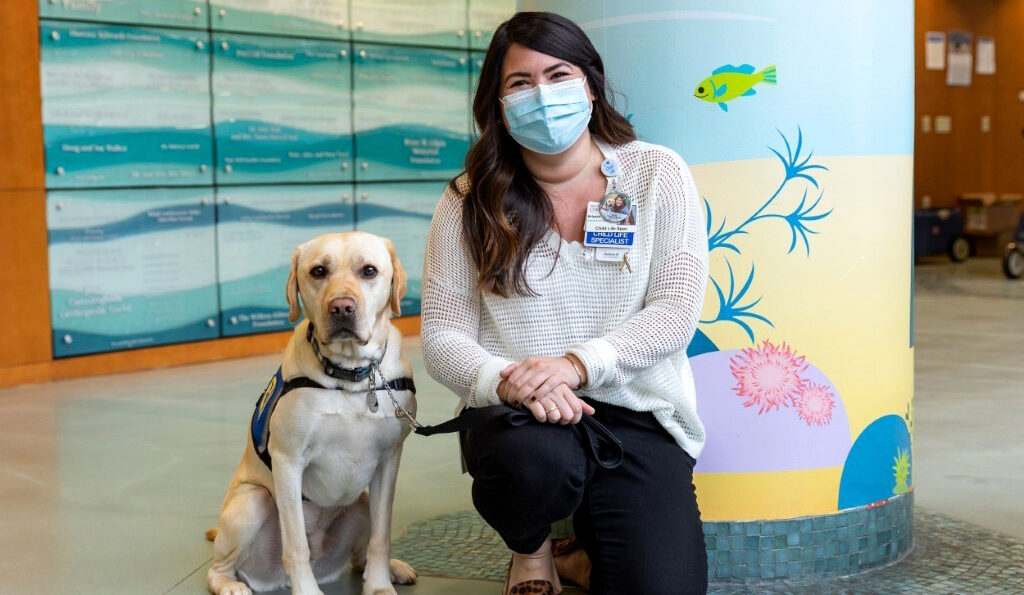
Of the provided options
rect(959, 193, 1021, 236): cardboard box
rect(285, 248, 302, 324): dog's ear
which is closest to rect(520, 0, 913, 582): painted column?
rect(285, 248, 302, 324): dog's ear

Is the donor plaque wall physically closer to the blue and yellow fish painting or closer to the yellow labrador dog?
the yellow labrador dog

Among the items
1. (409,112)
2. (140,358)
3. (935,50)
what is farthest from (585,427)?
(935,50)

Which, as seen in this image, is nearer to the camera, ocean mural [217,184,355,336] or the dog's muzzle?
the dog's muzzle

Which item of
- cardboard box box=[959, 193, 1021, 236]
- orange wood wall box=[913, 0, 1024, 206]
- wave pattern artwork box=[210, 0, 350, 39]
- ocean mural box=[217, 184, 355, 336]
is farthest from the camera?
orange wood wall box=[913, 0, 1024, 206]

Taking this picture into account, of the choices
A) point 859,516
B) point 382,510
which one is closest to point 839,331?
point 859,516

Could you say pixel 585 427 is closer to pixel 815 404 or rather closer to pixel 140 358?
pixel 815 404

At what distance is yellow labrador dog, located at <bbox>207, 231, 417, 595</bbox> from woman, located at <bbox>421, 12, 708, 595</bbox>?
164 mm

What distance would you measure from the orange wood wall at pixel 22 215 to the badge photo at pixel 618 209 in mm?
4639

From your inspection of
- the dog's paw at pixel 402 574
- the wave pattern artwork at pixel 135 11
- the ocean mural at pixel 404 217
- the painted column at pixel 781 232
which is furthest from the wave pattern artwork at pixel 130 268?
the painted column at pixel 781 232

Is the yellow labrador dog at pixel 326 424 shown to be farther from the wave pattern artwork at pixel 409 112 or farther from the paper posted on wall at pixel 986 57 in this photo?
the paper posted on wall at pixel 986 57

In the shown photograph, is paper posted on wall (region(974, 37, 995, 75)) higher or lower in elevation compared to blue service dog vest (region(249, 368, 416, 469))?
higher

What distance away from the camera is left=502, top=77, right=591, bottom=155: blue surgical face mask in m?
2.58

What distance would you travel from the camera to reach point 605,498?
2.52 metres

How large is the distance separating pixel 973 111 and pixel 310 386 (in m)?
12.4
